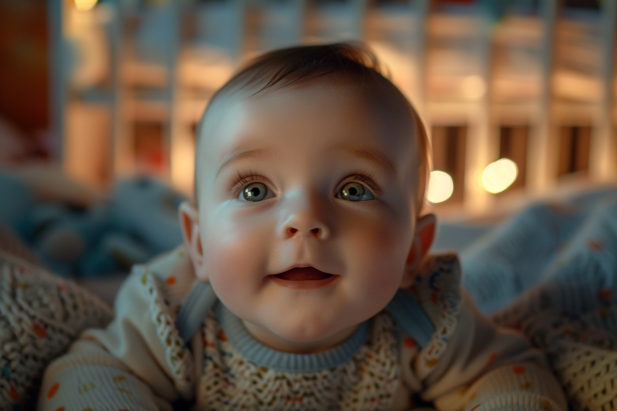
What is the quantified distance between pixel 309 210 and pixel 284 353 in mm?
190

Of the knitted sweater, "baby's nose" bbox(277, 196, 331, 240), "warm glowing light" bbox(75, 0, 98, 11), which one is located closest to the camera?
"baby's nose" bbox(277, 196, 331, 240)

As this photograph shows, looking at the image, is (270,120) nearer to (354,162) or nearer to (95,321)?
(354,162)

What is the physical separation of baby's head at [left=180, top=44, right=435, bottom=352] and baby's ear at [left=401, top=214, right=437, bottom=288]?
8cm

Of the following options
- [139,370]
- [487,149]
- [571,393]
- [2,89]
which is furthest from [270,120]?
[2,89]

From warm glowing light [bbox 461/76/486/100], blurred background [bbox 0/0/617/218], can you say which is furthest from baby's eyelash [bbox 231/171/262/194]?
warm glowing light [bbox 461/76/486/100]

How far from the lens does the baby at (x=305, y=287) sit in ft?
1.64

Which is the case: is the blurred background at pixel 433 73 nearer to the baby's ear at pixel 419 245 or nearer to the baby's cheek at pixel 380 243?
the baby's ear at pixel 419 245

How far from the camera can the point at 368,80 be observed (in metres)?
0.55

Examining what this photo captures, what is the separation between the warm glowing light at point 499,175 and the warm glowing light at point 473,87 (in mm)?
191

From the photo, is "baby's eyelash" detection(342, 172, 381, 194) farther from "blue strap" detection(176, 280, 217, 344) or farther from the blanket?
the blanket

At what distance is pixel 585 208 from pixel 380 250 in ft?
2.62

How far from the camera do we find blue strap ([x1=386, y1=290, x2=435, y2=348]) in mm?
628

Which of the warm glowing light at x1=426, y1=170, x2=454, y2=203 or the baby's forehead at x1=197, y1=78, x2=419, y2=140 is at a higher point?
the baby's forehead at x1=197, y1=78, x2=419, y2=140

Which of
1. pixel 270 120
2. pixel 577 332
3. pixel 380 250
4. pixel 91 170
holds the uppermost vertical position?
pixel 270 120
